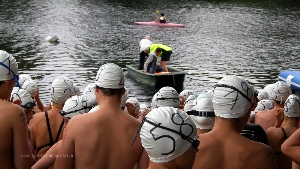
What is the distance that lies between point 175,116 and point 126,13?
41.9 m

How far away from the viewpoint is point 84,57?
2389 cm

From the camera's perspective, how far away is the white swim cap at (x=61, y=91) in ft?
17.6

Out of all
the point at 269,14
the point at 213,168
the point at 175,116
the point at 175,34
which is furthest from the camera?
the point at 269,14

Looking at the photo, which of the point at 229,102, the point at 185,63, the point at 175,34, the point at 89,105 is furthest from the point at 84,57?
the point at 229,102

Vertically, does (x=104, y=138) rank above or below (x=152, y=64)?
above

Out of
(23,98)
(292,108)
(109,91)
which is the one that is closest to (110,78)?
(109,91)

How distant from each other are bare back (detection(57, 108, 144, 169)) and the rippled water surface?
12441 mm

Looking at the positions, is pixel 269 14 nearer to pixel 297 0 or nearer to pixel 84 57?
pixel 297 0

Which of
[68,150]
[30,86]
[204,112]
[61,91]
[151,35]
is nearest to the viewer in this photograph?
[68,150]

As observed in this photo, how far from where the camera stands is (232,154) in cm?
329

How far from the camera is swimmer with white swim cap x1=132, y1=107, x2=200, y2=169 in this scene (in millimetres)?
2549

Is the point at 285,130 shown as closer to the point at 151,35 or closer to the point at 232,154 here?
the point at 232,154

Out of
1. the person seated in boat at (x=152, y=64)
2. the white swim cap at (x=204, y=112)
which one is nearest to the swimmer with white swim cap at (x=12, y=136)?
the white swim cap at (x=204, y=112)

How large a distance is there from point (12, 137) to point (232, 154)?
6.05ft
